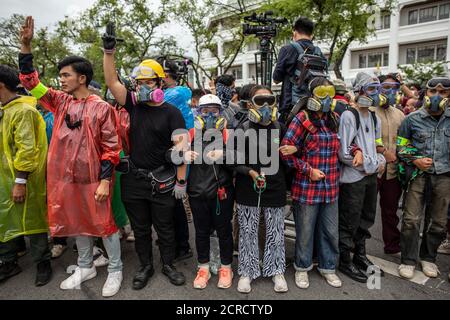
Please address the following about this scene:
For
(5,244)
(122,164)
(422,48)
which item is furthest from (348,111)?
(422,48)

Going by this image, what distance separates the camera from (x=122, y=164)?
2994 millimetres

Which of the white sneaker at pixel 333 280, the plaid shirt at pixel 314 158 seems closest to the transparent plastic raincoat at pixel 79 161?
the plaid shirt at pixel 314 158

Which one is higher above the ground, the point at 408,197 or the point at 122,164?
the point at 122,164

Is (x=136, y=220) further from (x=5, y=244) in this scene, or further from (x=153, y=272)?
(x=5, y=244)

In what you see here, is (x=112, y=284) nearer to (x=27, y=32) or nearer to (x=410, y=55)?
(x=27, y=32)

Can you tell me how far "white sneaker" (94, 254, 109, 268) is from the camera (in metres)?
3.58

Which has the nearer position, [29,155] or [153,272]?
[29,155]

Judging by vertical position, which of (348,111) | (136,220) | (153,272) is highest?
(348,111)

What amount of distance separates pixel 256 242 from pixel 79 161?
1.87 meters

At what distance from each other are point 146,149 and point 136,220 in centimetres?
73

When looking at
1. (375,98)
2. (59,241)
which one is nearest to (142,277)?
(59,241)

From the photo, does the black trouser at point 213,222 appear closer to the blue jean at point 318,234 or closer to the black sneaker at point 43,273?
the blue jean at point 318,234

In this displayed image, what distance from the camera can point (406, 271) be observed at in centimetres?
325

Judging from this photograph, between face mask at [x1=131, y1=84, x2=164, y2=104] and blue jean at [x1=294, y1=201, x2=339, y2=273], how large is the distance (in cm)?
172
